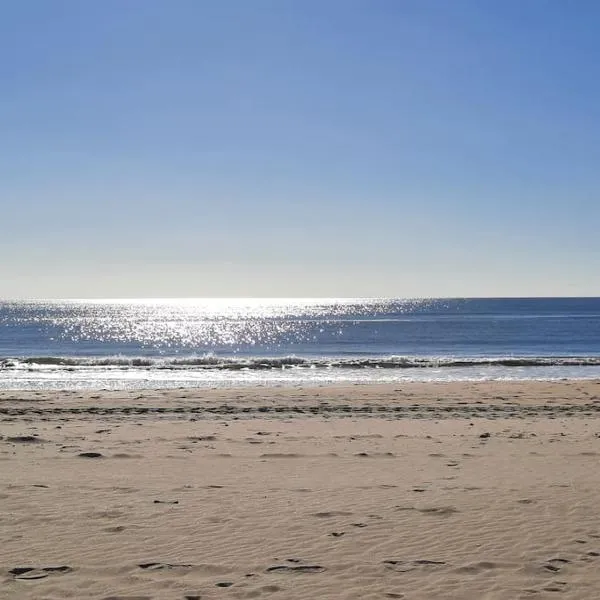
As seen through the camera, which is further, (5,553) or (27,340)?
(27,340)

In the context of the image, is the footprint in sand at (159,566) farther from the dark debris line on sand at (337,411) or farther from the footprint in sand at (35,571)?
the dark debris line on sand at (337,411)

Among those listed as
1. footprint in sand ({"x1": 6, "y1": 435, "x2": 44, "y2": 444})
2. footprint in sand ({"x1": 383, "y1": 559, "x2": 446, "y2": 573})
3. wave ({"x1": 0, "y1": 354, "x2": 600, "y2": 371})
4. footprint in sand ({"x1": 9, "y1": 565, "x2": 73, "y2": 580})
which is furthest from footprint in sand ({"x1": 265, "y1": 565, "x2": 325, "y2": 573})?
wave ({"x1": 0, "y1": 354, "x2": 600, "y2": 371})

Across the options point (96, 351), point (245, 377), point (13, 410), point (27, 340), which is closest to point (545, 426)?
point (13, 410)

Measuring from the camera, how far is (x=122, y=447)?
12.4 metres

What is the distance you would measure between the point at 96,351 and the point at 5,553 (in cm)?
4922

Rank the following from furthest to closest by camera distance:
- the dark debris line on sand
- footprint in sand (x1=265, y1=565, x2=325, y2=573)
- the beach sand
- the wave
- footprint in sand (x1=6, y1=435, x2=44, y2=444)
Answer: the wave < the dark debris line on sand < footprint in sand (x1=6, y1=435, x2=44, y2=444) < footprint in sand (x1=265, y1=565, x2=325, y2=573) < the beach sand

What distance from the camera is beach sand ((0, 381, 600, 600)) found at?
5.96m

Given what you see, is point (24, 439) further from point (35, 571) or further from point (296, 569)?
point (296, 569)

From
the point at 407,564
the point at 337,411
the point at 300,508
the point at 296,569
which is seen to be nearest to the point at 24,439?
the point at 300,508

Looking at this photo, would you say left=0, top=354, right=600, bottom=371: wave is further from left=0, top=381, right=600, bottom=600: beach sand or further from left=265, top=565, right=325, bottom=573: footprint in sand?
left=265, top=565, right=325, bottom=573: footprint in sand

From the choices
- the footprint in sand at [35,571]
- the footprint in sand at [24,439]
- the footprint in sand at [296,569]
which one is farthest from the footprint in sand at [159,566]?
the footprint in sand at [24,439]

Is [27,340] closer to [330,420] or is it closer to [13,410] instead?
[13,410]

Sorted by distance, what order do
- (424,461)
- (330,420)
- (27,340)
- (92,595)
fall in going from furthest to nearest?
(27,340), (330,420), (424,461), (92,595)

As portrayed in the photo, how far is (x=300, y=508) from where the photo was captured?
26.9ft
